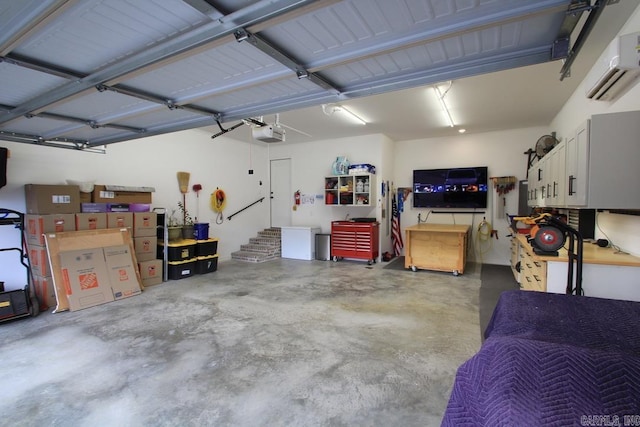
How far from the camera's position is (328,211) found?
753 cm

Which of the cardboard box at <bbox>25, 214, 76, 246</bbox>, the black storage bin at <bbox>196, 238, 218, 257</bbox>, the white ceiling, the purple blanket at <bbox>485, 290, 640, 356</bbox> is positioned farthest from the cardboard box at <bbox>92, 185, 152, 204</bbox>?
the purple blanket at <bbox>485, 290, 640, 356</bbox>

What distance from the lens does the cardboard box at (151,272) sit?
482cm

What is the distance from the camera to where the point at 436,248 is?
18.5 feet

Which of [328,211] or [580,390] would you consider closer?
[580,390]

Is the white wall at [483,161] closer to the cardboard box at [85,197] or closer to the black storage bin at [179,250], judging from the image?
the black storage bin at [179,250]

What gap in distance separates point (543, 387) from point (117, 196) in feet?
17.7

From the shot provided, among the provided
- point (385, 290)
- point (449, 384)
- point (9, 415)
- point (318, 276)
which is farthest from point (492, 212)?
point (9, 415)

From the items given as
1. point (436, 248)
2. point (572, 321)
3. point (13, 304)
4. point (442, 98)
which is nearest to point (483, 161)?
point (436, 248)

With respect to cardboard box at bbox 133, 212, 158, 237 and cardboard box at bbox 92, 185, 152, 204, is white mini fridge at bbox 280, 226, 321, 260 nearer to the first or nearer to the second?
cardboard box at bbox 133, 212, 158, 237

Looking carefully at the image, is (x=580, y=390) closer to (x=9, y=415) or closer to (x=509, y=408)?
(x=509, y=408)

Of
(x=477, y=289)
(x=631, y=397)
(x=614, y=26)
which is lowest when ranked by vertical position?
(x=477, y=289)

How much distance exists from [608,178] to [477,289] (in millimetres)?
2862

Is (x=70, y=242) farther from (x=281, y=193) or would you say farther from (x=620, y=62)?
(x=620, y=62)

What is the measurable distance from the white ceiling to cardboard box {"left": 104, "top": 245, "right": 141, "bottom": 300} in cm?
216
